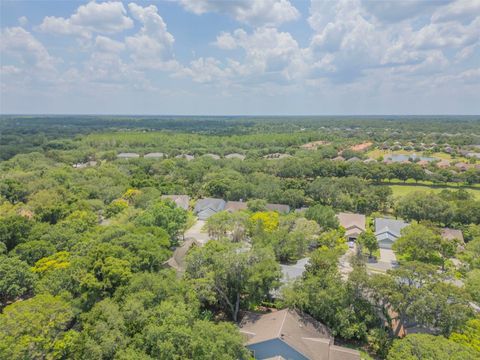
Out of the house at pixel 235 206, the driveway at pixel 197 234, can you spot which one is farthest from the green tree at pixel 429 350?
the house at pixel 235 206

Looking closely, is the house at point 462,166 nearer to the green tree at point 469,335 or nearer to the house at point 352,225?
the house at point 352,225

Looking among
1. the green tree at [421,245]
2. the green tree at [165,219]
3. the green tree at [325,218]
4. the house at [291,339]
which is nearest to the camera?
the house at [291,339]

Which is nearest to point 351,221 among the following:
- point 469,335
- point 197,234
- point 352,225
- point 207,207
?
point 352,225

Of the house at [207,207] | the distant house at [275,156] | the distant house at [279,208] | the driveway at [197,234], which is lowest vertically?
the driveway at [197,234]

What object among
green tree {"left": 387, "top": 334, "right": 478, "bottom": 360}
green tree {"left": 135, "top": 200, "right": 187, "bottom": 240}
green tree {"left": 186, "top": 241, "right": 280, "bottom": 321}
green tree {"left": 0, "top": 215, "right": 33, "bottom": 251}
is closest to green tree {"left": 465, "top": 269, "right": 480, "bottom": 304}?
green tree {"left": 387, "top": 334, "right": 478, "bottom": 360}

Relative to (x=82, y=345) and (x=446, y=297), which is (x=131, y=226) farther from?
(x=446, y=297)

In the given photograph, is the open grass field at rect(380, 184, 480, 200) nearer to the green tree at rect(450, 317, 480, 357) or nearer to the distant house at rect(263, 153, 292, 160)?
the distant house at rect(263, 153, 292, 160)

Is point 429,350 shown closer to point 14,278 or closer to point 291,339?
point 291,339
